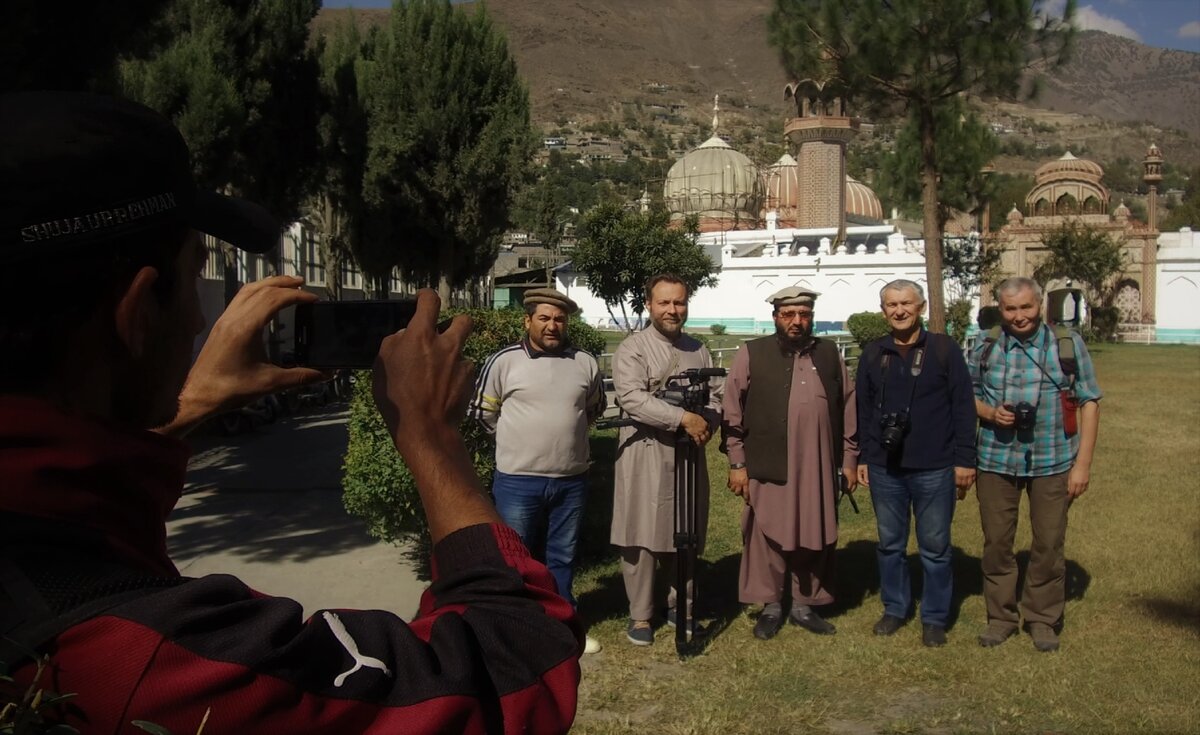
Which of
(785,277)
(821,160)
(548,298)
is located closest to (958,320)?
(785,277)

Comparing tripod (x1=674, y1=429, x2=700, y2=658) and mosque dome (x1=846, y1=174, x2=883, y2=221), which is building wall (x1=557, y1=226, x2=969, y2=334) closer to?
mosque dome (x1=846, y1=174, x2=883, y2=221)

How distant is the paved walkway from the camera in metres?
6.15

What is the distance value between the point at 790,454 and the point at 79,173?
193 inches

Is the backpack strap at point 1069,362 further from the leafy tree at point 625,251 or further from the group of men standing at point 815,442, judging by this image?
the leafy tree at point 625,251

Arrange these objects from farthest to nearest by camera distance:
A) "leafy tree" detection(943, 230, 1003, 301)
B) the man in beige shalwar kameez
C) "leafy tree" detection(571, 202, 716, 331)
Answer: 1. "leafy tree" detection(943, 230, 1003, 301)
2. "leafy tree" detection(571, 202, 716, 331)
3. the man in beige shalwar kameez

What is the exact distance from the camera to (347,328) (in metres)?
1.46

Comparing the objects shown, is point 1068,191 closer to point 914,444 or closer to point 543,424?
point 914,444

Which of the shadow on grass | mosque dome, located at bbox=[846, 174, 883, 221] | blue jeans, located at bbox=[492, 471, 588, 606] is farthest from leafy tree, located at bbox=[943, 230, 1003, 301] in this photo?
blue jeans, located at bbox=[492, 471, 588, 606]

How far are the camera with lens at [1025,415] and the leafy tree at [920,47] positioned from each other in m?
11.8

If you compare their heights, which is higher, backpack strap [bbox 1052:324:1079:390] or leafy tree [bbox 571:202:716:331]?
leafy tree [bbox 571:202:716:331]

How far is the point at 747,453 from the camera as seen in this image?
561 cm

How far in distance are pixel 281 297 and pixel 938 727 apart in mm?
3884

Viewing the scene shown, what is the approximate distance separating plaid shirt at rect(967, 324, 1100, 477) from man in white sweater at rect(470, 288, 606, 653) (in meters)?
2.20

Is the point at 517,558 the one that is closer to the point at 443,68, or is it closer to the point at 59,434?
the point at 59,434
